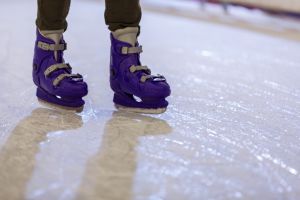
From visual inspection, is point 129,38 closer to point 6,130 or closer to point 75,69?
point 6,130

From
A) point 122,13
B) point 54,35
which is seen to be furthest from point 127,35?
point 54,35

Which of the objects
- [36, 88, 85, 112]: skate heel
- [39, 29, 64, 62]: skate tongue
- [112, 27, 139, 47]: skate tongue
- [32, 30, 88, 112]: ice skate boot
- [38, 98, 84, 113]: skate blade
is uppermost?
[112, 27, 139, 47]: skate tongue

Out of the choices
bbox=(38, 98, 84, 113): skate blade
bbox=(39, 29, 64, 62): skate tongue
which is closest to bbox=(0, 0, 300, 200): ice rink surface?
bbox=(38, 98, 84, 113): skate blade

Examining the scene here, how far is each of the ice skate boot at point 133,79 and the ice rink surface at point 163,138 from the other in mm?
33

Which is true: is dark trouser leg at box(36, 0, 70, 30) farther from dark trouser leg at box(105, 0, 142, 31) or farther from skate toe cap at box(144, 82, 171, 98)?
skate toe cap at box(144, 82, 171, 98)

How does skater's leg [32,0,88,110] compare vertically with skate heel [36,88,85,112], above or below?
above

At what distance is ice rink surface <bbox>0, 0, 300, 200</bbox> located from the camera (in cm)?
69

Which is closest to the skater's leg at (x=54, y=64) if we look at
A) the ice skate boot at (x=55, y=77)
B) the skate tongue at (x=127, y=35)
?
the ice skate boot at (x=55, y=77)

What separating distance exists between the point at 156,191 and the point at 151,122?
31 centimetres

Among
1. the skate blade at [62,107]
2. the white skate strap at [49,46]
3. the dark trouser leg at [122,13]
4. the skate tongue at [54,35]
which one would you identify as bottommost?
the skate blade at [62,107]

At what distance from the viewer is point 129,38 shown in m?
1.01

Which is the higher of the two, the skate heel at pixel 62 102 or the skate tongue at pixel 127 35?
the skate tongue at pixel 127 35

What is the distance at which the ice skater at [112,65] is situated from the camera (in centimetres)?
98

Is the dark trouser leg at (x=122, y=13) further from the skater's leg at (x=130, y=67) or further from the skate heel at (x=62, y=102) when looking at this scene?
the skate heel at (x=62, y=102)
